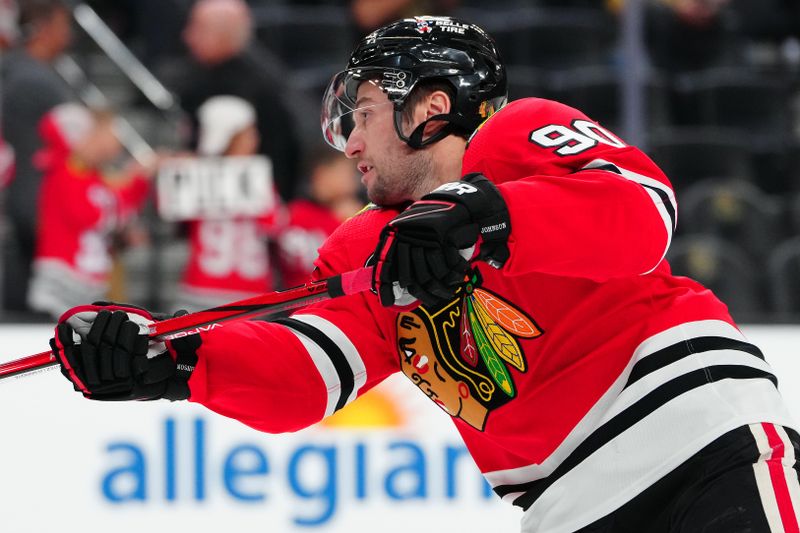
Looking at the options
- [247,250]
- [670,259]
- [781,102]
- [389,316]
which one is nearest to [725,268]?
[670,259]

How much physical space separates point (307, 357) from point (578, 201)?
72cm

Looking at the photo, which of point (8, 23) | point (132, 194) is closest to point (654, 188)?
point (132, 194)

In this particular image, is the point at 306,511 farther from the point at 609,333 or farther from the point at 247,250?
the point at 609,333

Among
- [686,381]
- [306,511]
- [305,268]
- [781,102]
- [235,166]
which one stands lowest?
[306,511]

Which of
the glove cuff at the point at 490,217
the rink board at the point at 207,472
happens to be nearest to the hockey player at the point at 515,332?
the glove cuff at the point at 490,217

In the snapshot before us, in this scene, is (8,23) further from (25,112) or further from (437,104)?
(437,104)

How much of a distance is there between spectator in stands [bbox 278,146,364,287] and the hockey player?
6.86ft

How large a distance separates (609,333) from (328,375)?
0.57 meters

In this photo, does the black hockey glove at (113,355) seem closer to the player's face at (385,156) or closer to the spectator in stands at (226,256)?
the player's face at (385,156)

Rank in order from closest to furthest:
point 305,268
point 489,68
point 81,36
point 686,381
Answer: point 686,381 → point 489,68 → point 305,268 → point 81,36

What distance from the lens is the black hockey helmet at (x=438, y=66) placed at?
2.19m

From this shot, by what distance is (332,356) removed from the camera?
2.28 metres

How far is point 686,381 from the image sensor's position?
1965 mm

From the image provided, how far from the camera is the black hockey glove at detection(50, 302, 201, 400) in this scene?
6.41ft
